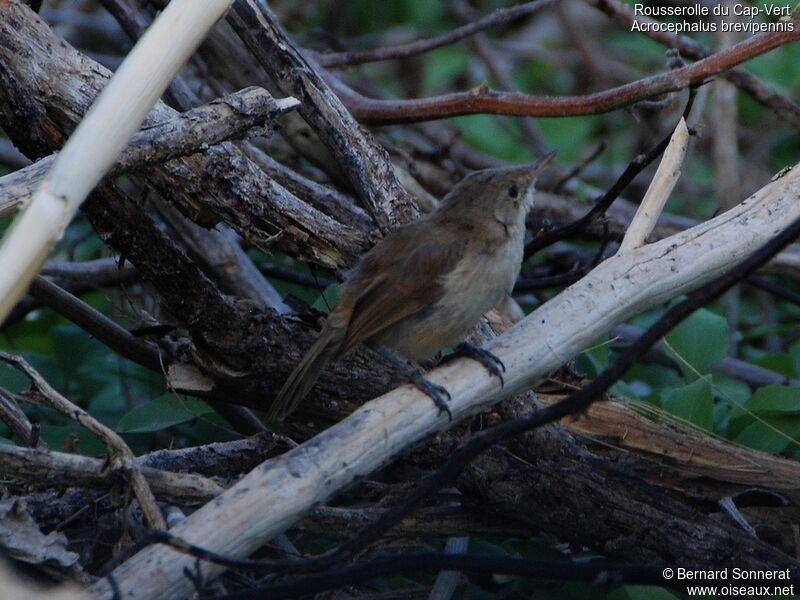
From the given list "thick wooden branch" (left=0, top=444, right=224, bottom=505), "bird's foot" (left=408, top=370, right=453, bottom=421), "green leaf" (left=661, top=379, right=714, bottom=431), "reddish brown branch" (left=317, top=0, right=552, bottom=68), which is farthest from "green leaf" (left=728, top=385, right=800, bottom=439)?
"reddish brown branch" (left=317, top=0, right=552, bottom=68)

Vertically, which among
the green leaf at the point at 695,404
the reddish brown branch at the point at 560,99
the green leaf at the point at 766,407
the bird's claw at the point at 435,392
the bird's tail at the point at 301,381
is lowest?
the bird's claw at the point at 435,392

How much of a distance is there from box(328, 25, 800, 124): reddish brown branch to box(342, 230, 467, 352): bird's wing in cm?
98

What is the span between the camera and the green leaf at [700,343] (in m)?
4.15

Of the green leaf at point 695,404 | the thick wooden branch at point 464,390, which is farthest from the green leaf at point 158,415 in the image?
the green leaf at point 695,404

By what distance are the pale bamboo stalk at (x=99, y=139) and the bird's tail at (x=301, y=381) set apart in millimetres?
1155

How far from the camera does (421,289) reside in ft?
11.5

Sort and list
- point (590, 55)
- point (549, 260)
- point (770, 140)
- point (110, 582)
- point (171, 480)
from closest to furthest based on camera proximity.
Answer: point (110, 582) → point (171, 480) → point (549, 260) → point (770, 140) → point (590, 55)

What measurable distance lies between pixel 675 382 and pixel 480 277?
6.02 ft

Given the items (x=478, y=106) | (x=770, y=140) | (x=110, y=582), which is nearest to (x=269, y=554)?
(x=110, y=582)

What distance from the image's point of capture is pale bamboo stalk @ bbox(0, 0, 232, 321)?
217 cm

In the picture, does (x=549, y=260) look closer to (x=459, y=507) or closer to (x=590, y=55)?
(x=459, y=507)

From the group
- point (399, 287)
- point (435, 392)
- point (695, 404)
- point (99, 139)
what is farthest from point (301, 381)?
point (695, 404)

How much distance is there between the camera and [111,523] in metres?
3.28

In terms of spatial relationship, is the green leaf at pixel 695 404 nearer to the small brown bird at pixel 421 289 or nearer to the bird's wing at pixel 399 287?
the small brown bird at pixel 421 289
